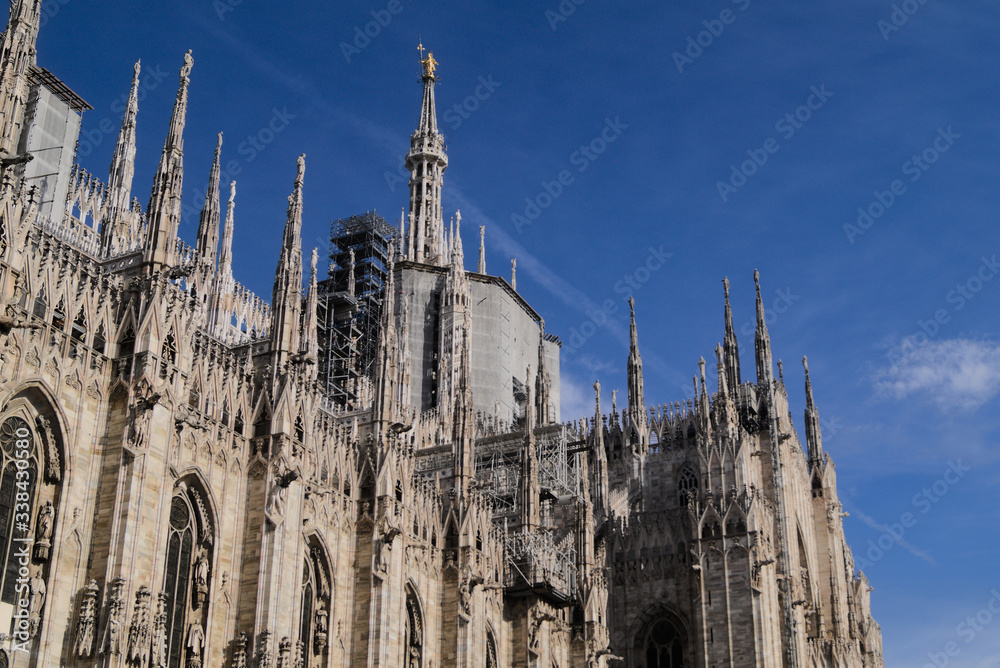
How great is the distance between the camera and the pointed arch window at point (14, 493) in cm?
2130

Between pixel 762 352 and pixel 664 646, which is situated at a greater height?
pixel 762 352

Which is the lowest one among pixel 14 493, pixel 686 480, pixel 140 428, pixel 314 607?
pixel 314 607

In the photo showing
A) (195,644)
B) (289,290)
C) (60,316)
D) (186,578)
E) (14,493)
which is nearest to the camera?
(14,493)

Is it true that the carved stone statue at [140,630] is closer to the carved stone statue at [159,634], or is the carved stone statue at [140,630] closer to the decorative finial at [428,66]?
the carved stone statue at [159,634]

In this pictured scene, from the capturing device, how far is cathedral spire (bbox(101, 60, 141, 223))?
1992 inches

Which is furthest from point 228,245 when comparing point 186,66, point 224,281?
point 186,66

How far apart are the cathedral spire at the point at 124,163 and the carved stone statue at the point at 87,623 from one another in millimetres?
30237

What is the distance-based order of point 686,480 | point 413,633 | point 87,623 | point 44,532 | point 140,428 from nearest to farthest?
point 87,623, point 44,532, point 140,428, point 413,633, point 686,480

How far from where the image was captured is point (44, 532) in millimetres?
→ 21984

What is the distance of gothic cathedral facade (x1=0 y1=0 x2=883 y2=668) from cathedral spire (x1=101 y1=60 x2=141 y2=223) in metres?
0.13

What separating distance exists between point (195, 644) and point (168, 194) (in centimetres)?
1083

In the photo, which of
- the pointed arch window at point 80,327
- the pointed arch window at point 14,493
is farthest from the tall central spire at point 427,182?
the pointed arch window at point 14,493

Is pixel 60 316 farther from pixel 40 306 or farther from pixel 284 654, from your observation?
pixel 284 654

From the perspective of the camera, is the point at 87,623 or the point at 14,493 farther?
the point at 14,493
